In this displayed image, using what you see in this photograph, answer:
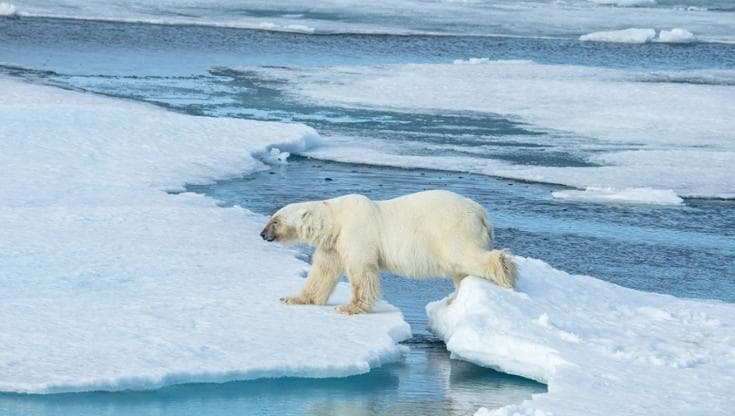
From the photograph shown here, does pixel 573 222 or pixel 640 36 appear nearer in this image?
pixel 573 222

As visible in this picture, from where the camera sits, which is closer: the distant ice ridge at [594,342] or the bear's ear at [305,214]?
the distant ice ridge at [594,342]

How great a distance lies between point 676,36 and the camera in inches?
Result: 909

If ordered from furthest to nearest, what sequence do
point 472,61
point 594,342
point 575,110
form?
point 472,61 → point 575,110 → point 594,342

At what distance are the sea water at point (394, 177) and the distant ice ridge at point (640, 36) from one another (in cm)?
36

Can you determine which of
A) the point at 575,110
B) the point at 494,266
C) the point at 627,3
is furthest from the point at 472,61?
the point at 494,266

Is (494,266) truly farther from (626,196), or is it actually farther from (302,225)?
(626,196)

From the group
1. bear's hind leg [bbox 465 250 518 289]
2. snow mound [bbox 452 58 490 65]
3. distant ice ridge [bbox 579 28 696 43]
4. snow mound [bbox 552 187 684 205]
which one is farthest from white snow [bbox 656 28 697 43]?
bear's hind leg [bbox 465 250 518 289]

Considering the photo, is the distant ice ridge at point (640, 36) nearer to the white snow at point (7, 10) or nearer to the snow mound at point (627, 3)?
the snow mound at point (627, 3)

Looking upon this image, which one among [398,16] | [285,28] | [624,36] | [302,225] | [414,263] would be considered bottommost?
[285,28]

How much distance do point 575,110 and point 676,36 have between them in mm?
8762

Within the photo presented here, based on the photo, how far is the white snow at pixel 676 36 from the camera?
23.1 m

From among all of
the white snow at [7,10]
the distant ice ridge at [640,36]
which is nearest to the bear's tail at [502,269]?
the distant ice ridge at [640,36]

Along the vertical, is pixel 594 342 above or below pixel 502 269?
below

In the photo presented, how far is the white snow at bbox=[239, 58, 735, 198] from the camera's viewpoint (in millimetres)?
11469
